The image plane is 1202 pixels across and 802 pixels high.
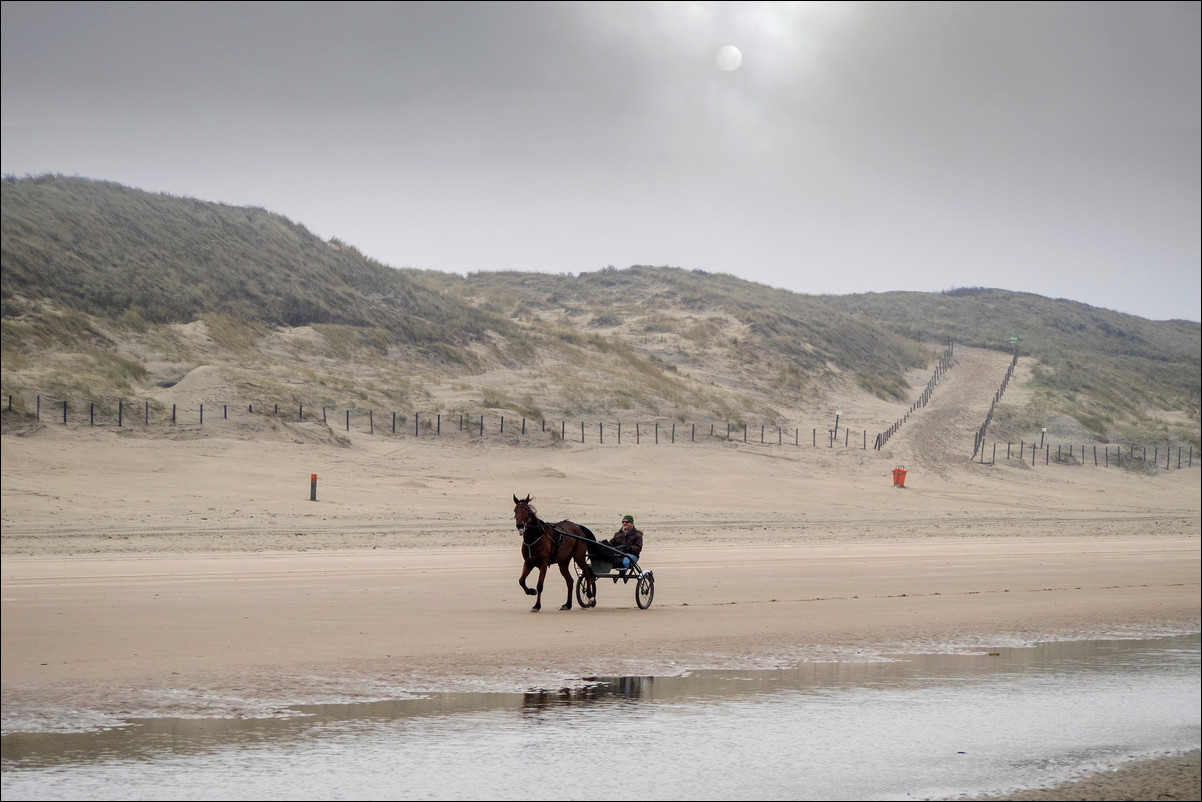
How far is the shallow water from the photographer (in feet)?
22.4

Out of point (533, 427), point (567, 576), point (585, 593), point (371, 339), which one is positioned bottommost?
point (585, 593)

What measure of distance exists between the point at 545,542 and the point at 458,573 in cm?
526

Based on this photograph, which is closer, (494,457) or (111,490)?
(111,490)

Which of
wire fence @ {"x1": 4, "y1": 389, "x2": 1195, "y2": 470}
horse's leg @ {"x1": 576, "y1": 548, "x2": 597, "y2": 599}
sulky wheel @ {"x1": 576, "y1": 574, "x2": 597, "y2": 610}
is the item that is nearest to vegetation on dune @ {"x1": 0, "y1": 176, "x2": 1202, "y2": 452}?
wire fence @ {"x1": 4, "y1": 389, "x2": 1195, "y2": 470}

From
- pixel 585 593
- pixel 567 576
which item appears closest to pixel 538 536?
pixel 567 576

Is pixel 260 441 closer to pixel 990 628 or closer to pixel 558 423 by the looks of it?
pixel 558 423

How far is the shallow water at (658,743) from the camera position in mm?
6836

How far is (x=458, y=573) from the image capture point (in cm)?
1698

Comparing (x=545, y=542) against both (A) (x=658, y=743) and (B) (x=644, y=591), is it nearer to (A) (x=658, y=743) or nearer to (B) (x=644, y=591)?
(B) (x=644, y=591)

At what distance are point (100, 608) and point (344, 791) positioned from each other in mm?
7072

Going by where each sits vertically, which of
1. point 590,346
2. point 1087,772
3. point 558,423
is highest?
point 590,346

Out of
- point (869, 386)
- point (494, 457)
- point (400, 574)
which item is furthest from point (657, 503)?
point (869, 386)

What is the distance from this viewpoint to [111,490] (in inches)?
998

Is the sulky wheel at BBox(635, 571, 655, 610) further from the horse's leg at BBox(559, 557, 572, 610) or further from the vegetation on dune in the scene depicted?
the vegetation on dune
